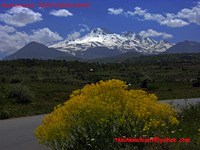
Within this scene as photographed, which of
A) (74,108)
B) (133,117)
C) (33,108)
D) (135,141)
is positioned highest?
(74,108)

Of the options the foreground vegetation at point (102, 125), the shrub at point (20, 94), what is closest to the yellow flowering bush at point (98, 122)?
the foreground vegetation at point (102, 125)

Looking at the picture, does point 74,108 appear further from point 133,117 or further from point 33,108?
point 33,108

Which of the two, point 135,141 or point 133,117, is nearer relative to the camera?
point 135,141

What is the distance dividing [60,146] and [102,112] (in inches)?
43.8

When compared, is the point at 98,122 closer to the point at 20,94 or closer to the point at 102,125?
the point at 102,125

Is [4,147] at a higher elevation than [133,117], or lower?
lower

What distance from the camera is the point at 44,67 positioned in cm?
8400

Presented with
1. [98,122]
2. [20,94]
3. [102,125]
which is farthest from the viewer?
[20,94]

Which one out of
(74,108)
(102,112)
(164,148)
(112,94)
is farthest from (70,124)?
(164,148)

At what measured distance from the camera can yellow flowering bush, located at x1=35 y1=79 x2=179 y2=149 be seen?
4.41 meters

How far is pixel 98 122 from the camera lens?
4598mm

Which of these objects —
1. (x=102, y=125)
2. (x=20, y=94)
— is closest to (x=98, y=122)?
(x=102, y=125)

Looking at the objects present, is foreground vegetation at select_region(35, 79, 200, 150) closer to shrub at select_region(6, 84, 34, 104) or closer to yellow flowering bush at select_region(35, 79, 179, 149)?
yellow flowering bush at select_region(35, 79, 179, 149)

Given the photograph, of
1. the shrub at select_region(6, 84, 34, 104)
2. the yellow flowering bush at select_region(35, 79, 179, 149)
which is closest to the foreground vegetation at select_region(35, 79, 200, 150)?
the yellow flowering bush at select_region(35, 79, 179, 149)
